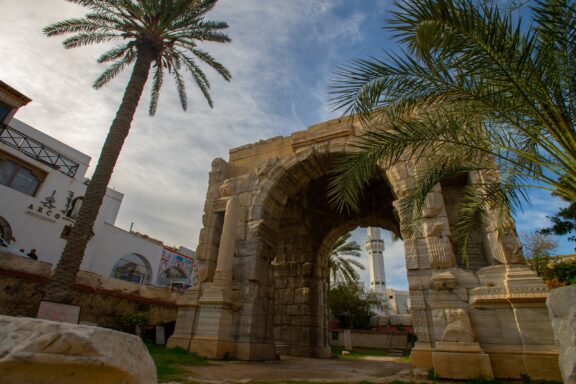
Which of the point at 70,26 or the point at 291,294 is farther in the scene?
the point at 291,294

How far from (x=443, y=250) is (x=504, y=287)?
1.19 meters

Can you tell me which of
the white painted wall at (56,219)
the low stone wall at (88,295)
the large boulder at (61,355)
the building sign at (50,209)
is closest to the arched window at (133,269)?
the white painted wall at (56,219)

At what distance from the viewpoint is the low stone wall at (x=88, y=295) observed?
778cm

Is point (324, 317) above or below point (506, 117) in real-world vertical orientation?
below

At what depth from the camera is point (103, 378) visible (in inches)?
55.1

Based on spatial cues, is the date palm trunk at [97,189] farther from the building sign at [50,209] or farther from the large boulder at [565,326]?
the building sign at [50,209]

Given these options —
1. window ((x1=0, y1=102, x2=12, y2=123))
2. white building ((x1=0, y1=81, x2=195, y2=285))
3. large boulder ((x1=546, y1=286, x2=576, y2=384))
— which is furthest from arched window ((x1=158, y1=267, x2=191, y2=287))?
large boulder ((x1=546, y1=286, x2=576, y2=384))

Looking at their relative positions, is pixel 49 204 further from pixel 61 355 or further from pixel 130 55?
pixel 61 355

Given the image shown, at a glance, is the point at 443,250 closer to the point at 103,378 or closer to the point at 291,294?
the point at 103,378

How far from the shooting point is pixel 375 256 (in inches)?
2302

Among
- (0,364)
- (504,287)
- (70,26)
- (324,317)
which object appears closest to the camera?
(0,364)

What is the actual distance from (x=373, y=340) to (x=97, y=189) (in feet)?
65.8

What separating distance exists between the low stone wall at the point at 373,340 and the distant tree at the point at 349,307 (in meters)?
2.28

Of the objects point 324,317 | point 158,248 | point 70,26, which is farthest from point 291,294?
point 158,248
